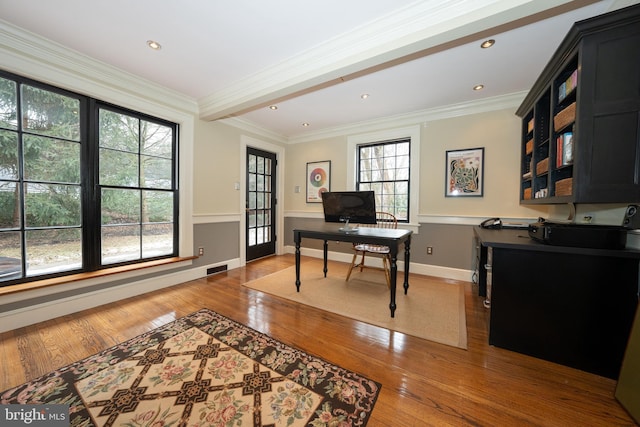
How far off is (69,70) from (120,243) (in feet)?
5.94

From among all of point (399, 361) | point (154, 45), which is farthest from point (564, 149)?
point (154, 45)

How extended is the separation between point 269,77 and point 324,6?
100cm

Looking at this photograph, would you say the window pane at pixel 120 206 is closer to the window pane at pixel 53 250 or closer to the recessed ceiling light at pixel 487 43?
the window pane at pixel 53 250

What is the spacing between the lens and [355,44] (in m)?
1.96

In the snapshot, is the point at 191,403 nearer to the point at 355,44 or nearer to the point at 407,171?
the point at 355,44

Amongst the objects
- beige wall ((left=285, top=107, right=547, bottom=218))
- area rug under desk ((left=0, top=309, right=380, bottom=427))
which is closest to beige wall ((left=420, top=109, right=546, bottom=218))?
beige wall ((left=285, top=107, right=547, bottom=218))

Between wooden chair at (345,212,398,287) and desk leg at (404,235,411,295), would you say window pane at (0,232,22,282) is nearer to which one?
wooden chair at (345,212,398,287)

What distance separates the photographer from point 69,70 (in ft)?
7.34

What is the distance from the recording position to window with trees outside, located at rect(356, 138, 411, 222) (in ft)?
12.6

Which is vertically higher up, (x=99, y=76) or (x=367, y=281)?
(x=99, y=76)

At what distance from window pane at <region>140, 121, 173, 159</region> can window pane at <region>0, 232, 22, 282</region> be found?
54.7 inches

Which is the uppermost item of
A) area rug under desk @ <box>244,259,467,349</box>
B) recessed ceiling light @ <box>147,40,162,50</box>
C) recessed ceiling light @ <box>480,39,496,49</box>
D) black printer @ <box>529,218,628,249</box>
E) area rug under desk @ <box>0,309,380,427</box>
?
recessed ceiling light @ <box>147,40,162,50</box>

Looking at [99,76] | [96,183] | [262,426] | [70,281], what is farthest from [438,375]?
[99,76]

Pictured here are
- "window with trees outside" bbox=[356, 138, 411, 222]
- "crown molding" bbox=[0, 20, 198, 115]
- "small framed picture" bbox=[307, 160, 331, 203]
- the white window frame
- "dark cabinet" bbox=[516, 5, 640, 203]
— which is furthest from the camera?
"small framed picture" bbox=[307, 160, 331, 203]
